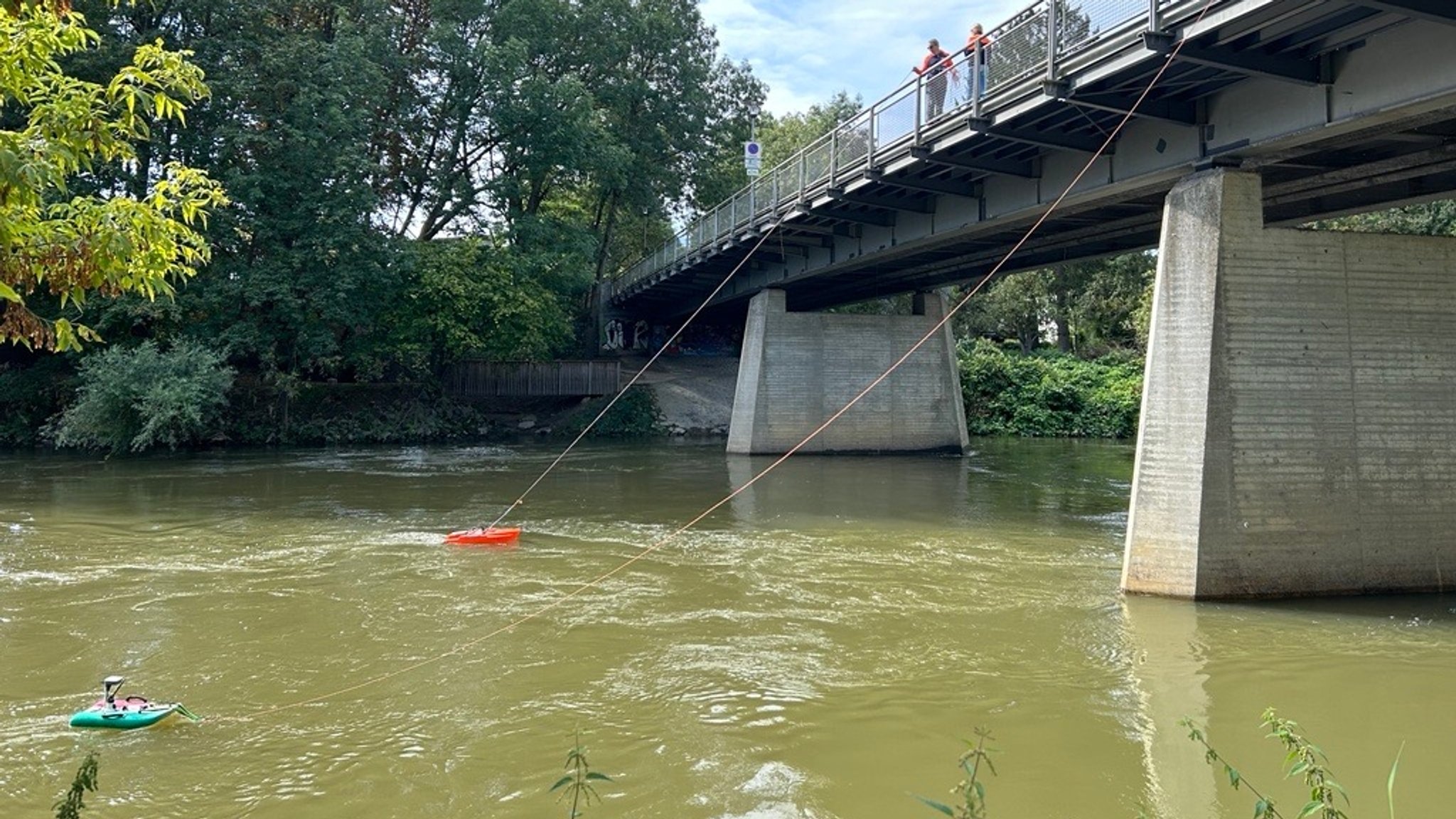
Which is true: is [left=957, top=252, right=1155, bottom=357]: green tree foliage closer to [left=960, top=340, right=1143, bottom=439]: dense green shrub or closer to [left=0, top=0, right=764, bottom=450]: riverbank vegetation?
[left=960, top=340, right=1143, bottom=439]: dense green shrub

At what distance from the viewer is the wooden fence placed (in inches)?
1631

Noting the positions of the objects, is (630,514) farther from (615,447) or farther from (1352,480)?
(615,447)

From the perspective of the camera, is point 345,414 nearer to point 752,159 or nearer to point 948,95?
point 752,159

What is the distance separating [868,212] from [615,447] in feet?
49.5

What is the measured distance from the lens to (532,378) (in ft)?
139

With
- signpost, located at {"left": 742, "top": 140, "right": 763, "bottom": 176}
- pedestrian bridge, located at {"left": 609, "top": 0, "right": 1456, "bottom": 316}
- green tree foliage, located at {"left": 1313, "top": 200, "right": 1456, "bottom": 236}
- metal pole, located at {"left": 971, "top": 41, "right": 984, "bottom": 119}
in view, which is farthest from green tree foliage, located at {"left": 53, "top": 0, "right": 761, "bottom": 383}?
green tree foliage, located at {"left": 1313, "top": 200, "right": 1456, "bottom": 236}

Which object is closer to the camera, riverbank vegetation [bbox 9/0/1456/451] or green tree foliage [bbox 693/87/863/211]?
riverbank vegetation [bbox 9/0/1456/451]

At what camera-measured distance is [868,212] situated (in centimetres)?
2255

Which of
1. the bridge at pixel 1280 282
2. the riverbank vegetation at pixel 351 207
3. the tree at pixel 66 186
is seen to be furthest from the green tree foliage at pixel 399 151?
the tree at pixel 66 186

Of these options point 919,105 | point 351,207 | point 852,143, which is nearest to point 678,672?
point 919,105

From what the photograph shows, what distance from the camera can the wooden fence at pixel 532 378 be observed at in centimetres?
4144

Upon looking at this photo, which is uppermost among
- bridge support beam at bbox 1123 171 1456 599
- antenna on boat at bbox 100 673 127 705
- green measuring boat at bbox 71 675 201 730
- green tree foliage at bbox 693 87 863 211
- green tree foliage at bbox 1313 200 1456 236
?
green tree foliage at bbox 693 87 863 211

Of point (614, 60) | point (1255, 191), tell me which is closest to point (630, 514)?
point (1255, 191)

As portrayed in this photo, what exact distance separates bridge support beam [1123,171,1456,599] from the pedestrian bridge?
1.21 metres
